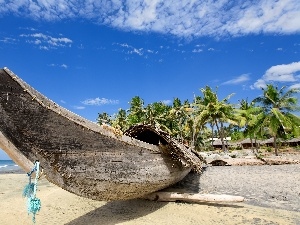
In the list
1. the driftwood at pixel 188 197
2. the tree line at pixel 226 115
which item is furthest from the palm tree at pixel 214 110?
the driftwood at pixel 188 197

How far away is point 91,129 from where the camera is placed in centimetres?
440

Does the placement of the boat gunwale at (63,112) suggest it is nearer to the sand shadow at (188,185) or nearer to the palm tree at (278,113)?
the sand shadow at (188,185)

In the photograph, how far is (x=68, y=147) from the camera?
4.12 m

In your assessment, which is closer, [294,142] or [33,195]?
[33,195]

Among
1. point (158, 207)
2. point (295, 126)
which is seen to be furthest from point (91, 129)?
point (295, 126)

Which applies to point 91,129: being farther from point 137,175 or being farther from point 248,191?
point 248,191

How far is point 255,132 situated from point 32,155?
29.0 metres

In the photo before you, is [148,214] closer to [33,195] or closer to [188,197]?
[188,197]

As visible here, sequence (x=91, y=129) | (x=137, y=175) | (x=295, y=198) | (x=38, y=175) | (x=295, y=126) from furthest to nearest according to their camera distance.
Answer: (x=295, y=126) → (x=295, y=198) → (x=137, y=175) → (x=91, y=129) → (x=38, y=175)

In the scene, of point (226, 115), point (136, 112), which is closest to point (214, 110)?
point (226, 115)

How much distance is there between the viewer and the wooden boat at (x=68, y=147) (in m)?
3.67

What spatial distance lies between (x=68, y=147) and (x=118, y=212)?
273 cm

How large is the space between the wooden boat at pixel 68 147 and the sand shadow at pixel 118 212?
775mm

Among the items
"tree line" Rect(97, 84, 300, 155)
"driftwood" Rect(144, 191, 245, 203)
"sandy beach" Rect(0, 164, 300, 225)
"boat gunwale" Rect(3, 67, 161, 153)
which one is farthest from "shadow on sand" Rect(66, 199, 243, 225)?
"tree line" Rect(97, 84, 300, 155)
